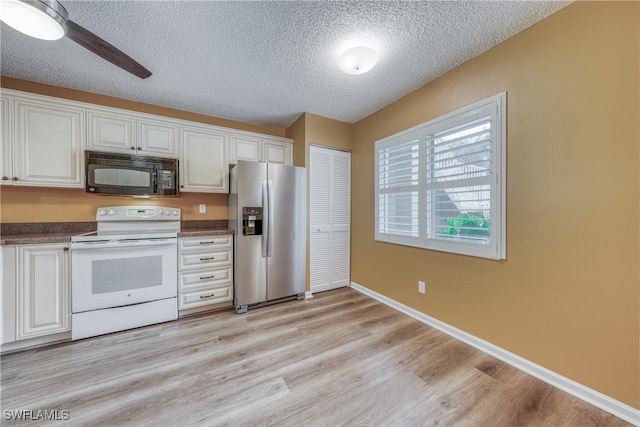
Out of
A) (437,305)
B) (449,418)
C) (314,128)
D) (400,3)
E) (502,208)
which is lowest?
(449,418)

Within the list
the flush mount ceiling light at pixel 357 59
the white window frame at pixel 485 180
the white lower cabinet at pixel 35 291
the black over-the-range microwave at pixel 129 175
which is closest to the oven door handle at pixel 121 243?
the white lower cabinet at pixel 35 291

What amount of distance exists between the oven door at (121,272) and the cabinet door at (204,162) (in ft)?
2.65

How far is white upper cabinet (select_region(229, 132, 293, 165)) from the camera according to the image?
3043 millimetres

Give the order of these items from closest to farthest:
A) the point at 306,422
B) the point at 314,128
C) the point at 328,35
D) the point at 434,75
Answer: the point at 306,422 → the point at 328,35 → the point at 434,75 → the point at 314,128

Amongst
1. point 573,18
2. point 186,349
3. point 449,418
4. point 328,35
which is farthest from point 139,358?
point 573,18

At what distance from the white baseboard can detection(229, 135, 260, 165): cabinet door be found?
280 cm

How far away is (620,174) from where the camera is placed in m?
1.29

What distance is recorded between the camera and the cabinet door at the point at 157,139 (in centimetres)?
258

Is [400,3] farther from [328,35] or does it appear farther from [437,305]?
[437,305]

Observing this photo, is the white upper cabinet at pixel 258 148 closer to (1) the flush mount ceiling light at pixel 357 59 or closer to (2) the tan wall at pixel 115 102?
(2) the tan wall at pixel 115 102

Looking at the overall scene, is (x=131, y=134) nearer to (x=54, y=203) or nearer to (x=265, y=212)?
(x=54, y=203)

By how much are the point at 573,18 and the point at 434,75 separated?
914 millimetres

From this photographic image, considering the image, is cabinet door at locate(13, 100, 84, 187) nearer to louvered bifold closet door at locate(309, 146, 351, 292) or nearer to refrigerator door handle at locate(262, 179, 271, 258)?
refrigerator door handle at locate(262, 179, 271, 258)

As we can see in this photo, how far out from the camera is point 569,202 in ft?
4.83
